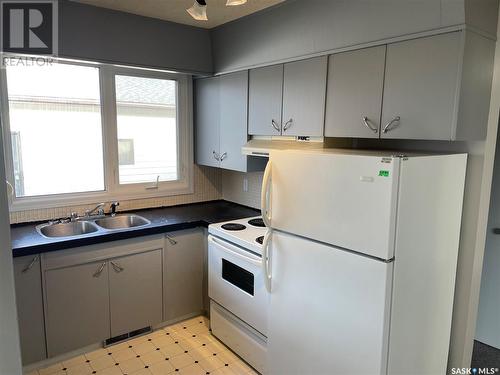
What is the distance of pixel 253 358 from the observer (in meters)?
2.48

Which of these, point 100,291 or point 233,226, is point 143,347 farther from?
point 233,226

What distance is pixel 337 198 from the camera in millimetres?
1764

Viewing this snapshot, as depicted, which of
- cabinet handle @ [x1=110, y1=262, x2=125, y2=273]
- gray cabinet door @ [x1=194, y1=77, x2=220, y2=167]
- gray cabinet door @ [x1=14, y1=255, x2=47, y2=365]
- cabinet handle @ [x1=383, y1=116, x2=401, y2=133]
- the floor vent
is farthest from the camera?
gray cabinet door @ [x1=194, y1=77, x2=220, y2=167]

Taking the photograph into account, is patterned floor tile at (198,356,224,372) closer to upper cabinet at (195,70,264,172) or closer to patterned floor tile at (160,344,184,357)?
patterned floor tile at (160,344,184,357)

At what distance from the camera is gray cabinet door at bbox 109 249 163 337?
8.82ft

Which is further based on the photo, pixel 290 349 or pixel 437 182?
pixel 290 349

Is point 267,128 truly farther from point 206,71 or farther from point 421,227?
point 421,227

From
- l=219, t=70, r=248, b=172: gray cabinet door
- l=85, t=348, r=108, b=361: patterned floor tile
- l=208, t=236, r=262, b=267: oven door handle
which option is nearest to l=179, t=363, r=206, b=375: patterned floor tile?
l=85, t=348, r=108, b=361: patterned floor tile

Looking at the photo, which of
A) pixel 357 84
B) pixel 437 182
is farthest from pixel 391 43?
pixel 437 182

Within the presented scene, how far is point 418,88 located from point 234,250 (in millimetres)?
1482

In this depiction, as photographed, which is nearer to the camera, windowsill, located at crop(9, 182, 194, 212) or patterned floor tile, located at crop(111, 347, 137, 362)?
patterned floor tile, located at crop(111, 347, 137, 362)

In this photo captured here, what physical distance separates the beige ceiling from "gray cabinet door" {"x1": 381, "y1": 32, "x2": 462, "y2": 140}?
0.99 metres

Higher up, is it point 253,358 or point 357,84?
point 357,84

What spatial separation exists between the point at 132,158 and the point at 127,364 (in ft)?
5.42
